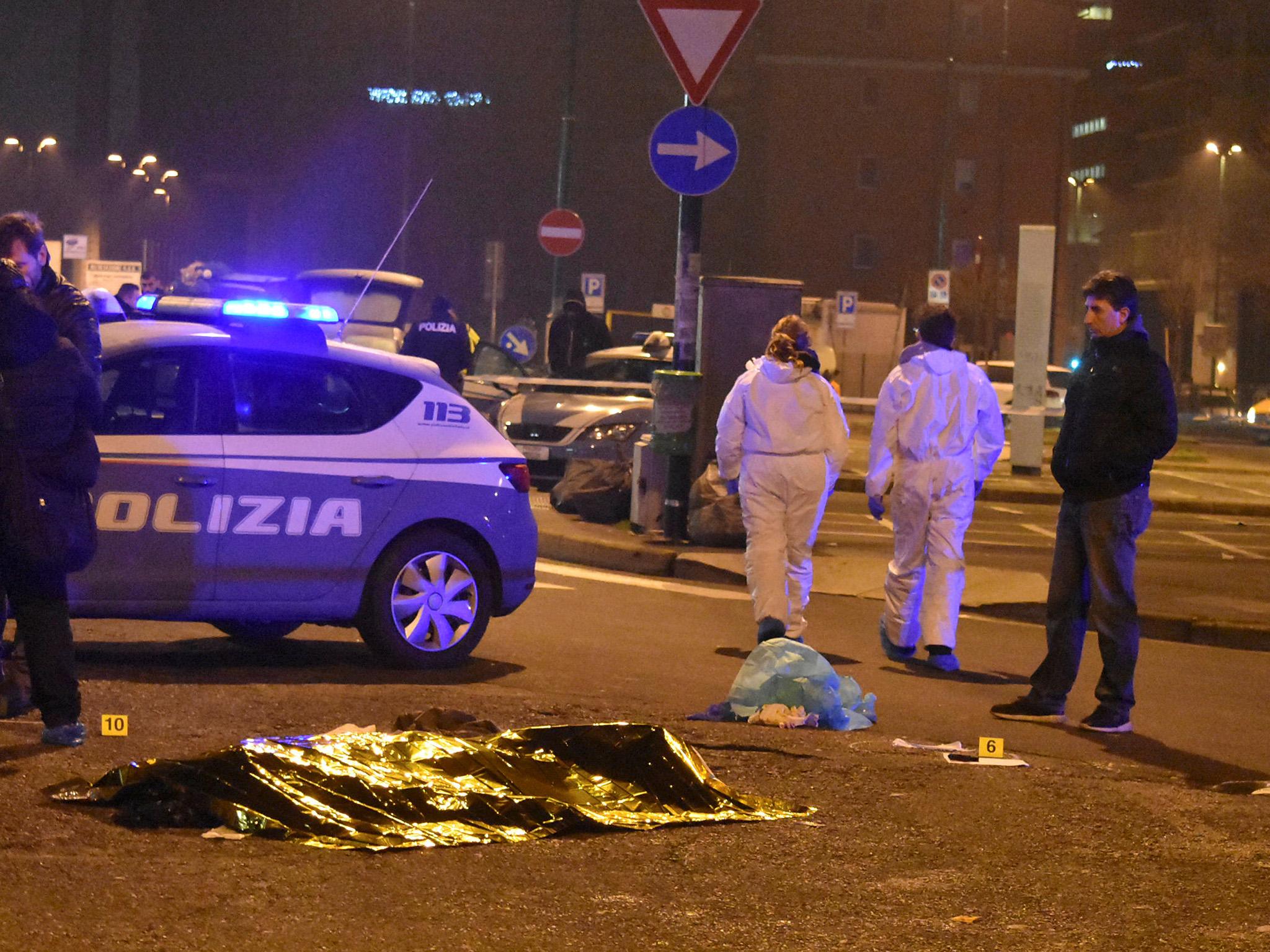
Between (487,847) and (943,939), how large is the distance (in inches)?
55.2

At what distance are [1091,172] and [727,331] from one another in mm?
80187

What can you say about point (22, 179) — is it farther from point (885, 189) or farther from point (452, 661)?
point (452, 661)

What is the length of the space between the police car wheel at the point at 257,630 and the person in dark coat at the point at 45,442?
2.57 metres

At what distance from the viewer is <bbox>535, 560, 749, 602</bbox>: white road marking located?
12.1m

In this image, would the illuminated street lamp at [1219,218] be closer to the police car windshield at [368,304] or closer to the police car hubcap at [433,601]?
the police car windshield at [368,304]

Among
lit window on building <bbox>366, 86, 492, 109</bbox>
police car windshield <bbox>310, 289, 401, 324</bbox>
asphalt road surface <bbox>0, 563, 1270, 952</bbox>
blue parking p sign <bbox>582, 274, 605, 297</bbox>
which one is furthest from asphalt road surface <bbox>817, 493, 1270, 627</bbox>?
lit window on building <bbox>366, 86, 492, 109</bbox>

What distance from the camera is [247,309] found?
8.41 metres

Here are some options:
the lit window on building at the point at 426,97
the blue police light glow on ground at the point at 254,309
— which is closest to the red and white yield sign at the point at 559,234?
the blue police light glow on ground at the point at 254,309

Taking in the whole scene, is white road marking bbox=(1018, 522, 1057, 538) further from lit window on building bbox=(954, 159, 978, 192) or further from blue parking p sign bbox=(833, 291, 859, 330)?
lit window on building bbox=(954, 159, 978, 192)

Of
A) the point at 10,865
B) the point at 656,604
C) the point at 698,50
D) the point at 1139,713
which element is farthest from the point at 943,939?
the point at 698,50

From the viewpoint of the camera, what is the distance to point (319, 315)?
8.85 metres

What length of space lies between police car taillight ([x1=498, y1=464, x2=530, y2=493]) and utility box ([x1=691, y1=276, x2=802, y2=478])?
531 centimetres

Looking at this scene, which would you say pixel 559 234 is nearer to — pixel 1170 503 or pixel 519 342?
pixel 519 342

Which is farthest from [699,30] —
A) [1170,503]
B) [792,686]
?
[1170,503]
